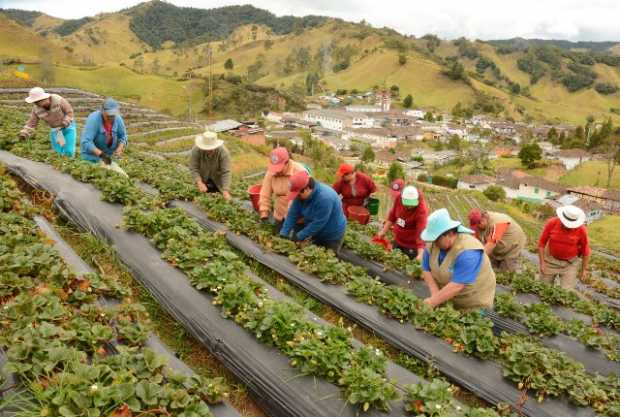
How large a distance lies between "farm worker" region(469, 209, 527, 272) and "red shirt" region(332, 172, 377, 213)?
1890 millimetres

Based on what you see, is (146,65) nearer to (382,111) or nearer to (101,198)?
(382,111)

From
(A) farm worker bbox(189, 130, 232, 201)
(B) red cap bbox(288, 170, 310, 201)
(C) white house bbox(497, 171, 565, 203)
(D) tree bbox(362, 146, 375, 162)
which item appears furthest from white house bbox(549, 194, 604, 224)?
(B) red cap bbox(288, 170, 310, 201)

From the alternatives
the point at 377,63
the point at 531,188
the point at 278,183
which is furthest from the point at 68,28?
the point at 278,183

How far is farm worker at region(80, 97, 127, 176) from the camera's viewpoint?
7867 mm

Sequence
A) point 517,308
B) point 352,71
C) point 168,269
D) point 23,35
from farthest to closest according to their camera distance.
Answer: point 352,71
point 23,35
point 517,308
point 168,269

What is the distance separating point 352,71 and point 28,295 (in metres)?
154

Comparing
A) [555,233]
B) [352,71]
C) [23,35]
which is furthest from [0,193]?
[352,71]

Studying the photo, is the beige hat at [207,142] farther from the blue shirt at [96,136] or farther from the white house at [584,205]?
the white house at [584,205]

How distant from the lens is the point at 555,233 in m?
7.40

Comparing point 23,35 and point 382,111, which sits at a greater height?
point 23,35

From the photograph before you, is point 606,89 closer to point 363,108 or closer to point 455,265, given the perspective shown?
point 363,108

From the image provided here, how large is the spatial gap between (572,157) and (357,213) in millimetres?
78696

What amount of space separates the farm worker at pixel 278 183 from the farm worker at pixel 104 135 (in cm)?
297

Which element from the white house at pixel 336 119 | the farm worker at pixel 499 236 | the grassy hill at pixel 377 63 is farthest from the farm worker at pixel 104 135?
the grassy hill at pixel 377 63
